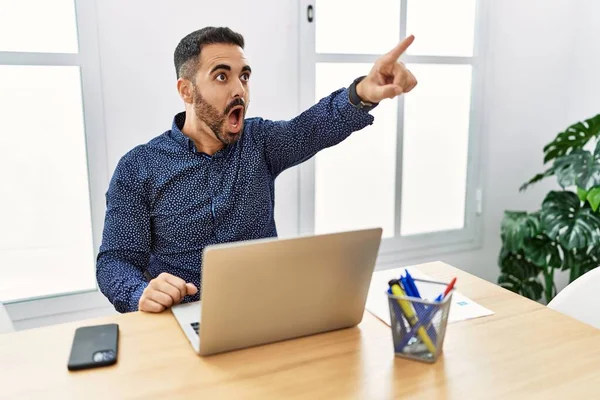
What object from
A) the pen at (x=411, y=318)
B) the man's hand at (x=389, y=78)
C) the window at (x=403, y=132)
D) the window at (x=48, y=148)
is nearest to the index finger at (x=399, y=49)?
the man's hand at (x=389, y=78)

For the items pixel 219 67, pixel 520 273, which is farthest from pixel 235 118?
pixel 520 273

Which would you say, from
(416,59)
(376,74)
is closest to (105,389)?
(376,74)

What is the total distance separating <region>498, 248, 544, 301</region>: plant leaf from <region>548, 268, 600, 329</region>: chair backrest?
127 centimetres

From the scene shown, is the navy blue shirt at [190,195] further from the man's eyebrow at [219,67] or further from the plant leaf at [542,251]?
the plant leaf at [542,251]

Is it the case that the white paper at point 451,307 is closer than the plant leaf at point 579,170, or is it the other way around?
the white paper at point 451,307

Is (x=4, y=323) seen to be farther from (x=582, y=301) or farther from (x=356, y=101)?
Result: (x=582, y=301)

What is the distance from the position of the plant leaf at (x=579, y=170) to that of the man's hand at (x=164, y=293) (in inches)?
66.8

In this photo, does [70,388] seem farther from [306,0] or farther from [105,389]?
[306,0]

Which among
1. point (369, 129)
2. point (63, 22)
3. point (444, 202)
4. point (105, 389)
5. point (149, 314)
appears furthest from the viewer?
point (444, 202)

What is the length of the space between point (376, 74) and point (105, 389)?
3.00 feet

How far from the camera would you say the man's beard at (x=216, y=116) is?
61.8 inches

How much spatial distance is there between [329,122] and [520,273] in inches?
58.7

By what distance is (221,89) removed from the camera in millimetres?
1572

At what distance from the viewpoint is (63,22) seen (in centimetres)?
187
